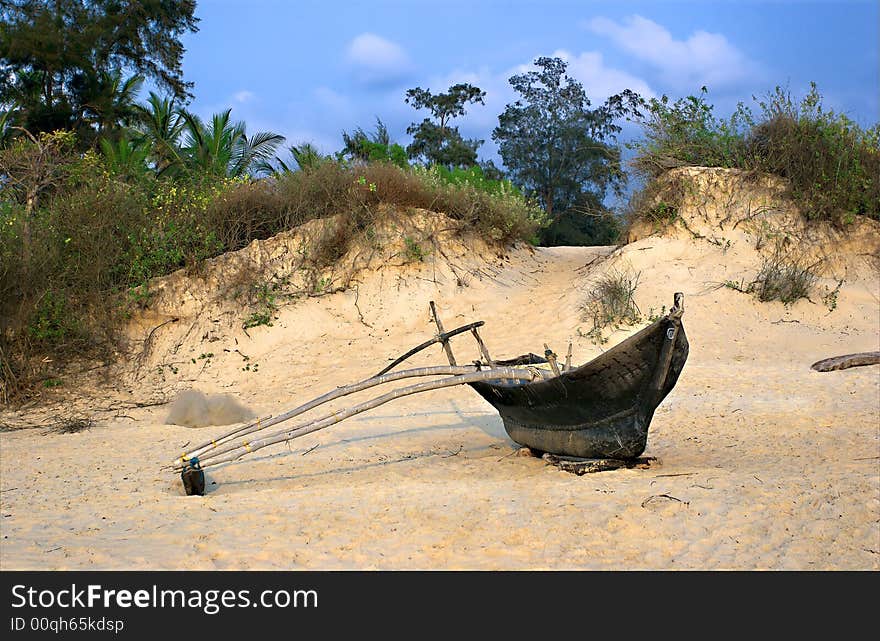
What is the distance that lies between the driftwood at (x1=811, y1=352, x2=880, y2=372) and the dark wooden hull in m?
4.18

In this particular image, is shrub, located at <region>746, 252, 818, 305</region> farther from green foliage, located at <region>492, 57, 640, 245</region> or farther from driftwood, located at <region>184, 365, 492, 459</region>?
green foliage, located at <region>492, 57, 640, 245</region>

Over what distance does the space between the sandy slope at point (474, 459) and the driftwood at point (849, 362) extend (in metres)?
0.15

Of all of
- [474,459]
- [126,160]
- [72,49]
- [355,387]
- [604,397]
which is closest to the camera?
[604,397]

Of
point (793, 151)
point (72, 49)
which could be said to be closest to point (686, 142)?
point (793, 151)

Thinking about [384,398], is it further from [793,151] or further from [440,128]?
[440,128]

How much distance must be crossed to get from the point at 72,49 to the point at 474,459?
68.2 feet

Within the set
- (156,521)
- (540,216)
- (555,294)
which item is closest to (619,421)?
(156,521)

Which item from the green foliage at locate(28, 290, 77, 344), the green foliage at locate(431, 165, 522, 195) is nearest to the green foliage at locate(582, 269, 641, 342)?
the green foliage at locate(431, 165, 522, 195)

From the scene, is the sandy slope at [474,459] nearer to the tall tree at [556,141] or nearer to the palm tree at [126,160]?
the palm tree at [126,160]

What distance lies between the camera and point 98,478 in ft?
20.5

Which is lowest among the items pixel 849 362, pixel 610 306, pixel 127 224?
pixel 849 362

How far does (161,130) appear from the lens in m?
22.6

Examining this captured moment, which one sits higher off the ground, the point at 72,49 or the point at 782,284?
the point at 72,49

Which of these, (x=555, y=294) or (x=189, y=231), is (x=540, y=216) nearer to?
(x=555, y=294)
